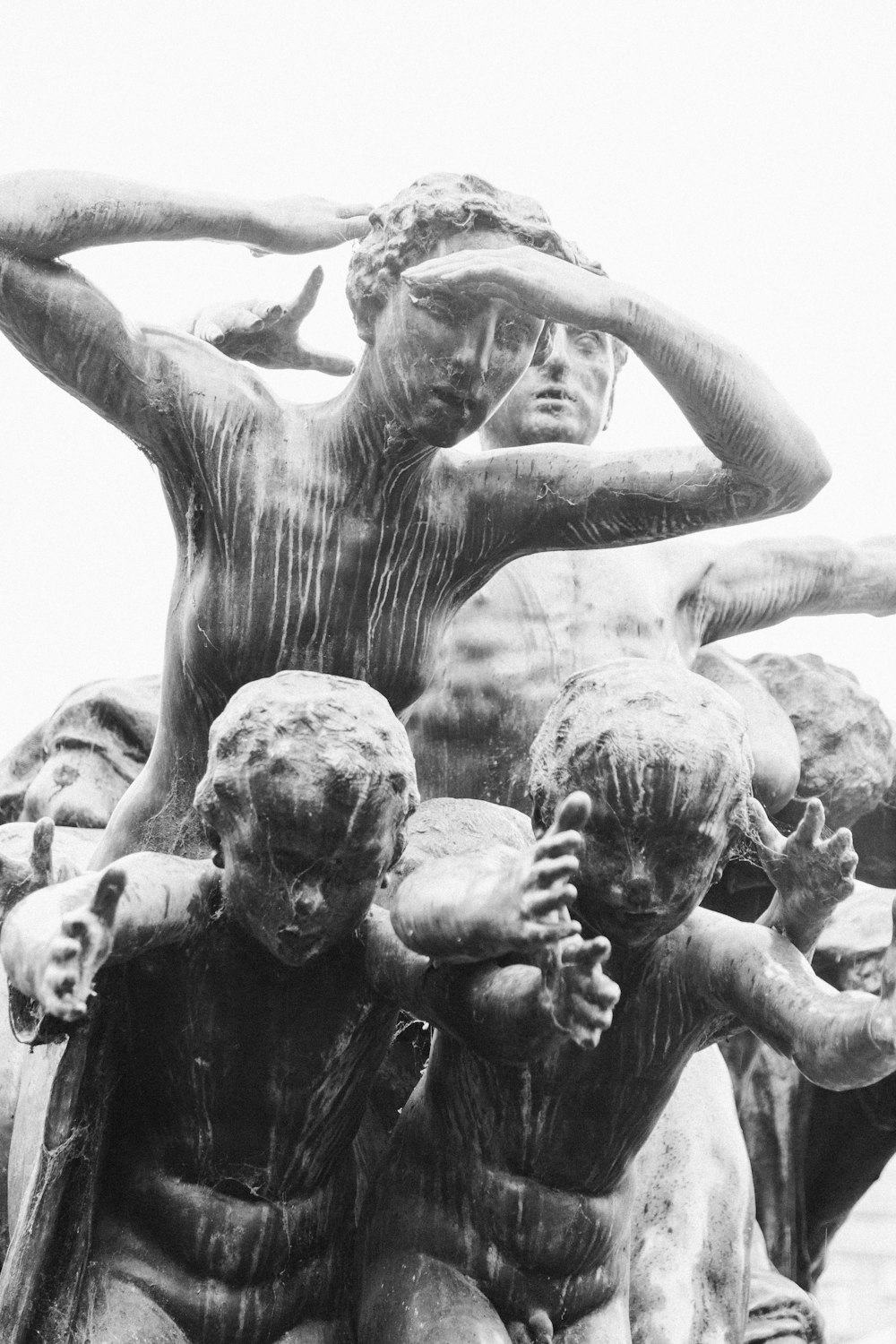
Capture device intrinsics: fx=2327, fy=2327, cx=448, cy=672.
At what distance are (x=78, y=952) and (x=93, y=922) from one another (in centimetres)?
6

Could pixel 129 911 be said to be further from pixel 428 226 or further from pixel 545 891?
pixel 428 226

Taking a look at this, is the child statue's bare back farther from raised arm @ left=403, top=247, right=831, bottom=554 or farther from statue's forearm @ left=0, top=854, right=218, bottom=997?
statue's forearm @ left=0, top=854, right=218, bottom=997

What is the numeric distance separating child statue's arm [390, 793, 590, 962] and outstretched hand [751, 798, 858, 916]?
1.15 feet

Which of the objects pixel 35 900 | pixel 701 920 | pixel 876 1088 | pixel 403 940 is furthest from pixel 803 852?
pixel 876 1088

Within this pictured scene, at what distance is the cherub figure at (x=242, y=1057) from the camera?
3.88 meters

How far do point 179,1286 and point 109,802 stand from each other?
6.51ft

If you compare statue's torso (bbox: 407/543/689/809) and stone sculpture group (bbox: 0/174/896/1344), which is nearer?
stone sculpture group (bbox: 0/174/896/1344)

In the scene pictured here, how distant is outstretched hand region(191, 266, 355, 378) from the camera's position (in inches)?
219

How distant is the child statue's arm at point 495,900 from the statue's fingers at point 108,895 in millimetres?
554

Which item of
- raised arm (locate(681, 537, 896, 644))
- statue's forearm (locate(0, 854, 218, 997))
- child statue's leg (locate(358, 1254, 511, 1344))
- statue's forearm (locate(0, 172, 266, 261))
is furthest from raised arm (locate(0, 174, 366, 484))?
child statue's leg (locate(358, 1254, 511, 1344))

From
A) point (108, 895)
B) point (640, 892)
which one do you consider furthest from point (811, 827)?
point (108, 895)

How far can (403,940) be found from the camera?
13.0 feet

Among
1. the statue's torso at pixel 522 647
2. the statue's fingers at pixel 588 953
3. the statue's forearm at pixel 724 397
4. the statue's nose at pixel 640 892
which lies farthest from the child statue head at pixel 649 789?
the statue's torso at pixel 522 647

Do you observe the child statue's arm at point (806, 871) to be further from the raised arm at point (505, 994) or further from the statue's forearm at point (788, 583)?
the statue's forearm at point (788, 583)
